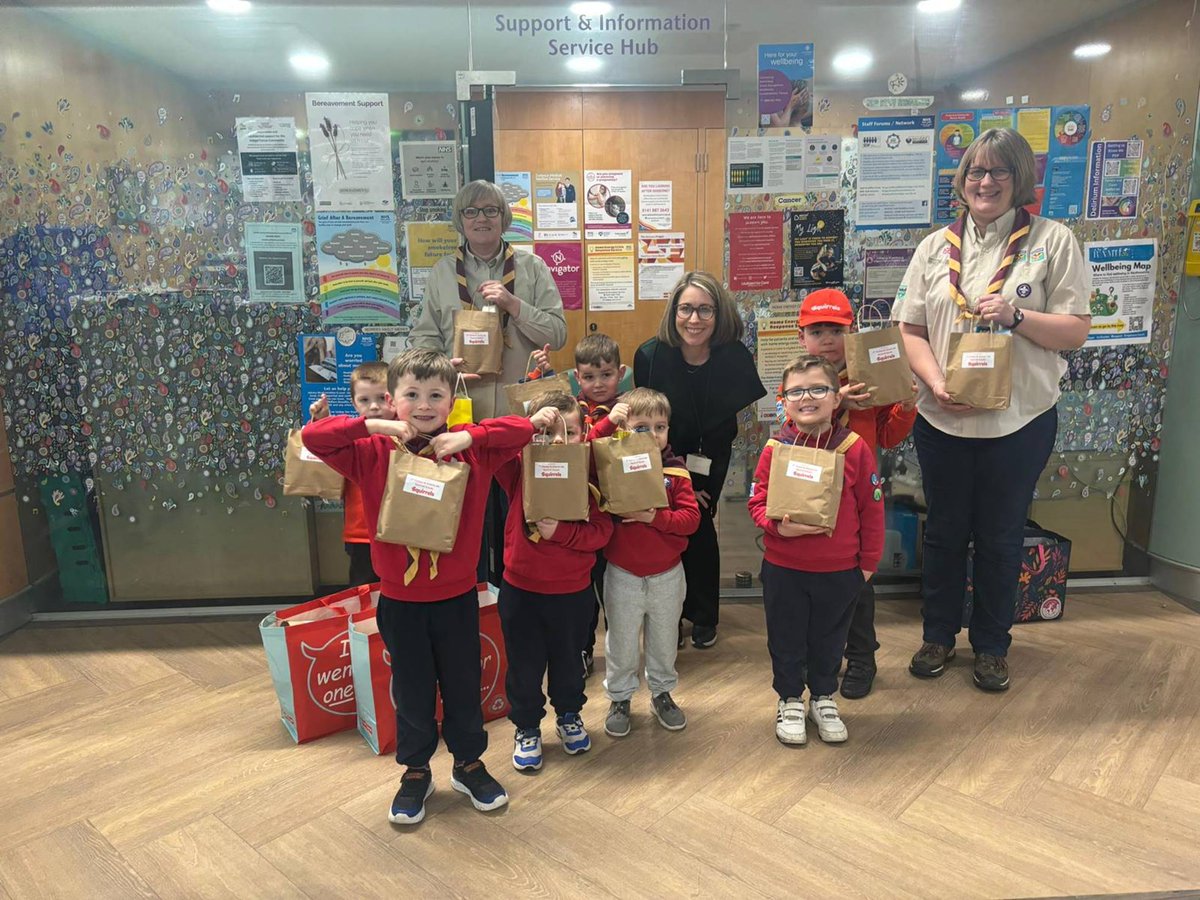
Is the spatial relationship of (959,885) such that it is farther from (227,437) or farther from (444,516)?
(227,437)

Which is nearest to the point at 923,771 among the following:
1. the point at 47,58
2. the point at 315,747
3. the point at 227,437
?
the point at 315,747

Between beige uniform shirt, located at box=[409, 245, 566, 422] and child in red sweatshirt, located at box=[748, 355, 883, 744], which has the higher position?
beige uniform shirt, located at box=[409, 245, 566, 422]

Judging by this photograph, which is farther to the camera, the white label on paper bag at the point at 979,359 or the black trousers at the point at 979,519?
the black trousers at the point at 979,519

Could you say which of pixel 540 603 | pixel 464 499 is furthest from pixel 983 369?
pixel 464 499

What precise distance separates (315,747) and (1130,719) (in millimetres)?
2399

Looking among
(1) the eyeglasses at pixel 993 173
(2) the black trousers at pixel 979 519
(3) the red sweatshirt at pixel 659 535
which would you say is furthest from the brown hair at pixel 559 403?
(1) the eyeglasses at pixel 993 173

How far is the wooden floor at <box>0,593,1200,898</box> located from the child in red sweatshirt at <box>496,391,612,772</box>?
160 millimetres

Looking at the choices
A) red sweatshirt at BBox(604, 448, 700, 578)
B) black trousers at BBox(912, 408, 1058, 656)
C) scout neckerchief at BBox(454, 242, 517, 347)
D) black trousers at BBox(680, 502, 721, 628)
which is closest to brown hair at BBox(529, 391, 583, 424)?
red sweatshirt at BBox(604, 448, 700, 578)

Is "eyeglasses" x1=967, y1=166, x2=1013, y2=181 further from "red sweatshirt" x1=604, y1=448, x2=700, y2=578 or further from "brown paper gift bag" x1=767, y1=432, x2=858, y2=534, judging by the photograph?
"red sweatshirt" x1=604, y1=448, x2=700, y2=578

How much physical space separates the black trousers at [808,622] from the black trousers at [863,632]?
0.26m

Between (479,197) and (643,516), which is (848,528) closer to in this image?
(643,516)

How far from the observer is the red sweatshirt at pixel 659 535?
89.7 inches

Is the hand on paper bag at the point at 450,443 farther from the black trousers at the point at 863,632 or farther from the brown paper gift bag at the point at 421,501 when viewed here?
the black trousers at the point at 863,632

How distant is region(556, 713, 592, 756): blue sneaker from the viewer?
2303mm
